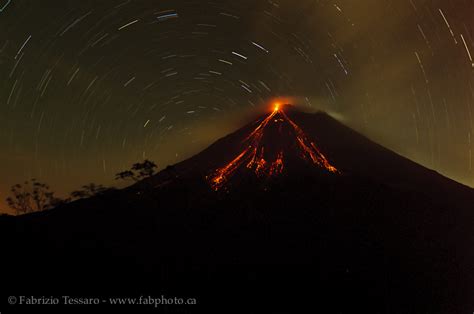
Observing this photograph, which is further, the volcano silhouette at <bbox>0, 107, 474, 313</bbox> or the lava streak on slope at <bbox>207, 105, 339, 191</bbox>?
the lava streak on slope at <bbox>207, 105, 339, 191</bbox>

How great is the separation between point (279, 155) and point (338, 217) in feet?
157

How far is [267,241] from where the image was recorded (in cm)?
6153

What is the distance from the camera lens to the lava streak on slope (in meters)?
110

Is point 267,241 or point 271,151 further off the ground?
point 271,151

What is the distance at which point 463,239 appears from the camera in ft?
230

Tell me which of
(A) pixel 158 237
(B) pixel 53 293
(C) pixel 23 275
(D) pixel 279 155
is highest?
(D) pixel 279 155

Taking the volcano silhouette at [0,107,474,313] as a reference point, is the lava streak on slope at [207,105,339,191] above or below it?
above

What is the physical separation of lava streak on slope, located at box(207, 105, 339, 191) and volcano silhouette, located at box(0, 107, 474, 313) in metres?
0.87

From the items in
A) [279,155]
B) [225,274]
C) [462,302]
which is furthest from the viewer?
[279,155]

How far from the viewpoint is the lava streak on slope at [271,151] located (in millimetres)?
109500

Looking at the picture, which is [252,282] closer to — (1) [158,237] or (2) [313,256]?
(2) [313,256]

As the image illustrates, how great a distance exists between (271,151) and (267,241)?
222 ft

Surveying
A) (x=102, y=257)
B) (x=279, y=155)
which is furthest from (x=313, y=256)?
(x=279, y=155)

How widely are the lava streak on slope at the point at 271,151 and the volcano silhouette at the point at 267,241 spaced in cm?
87
